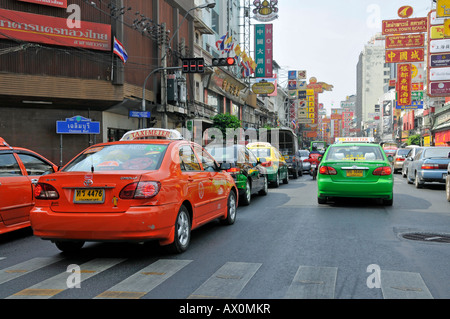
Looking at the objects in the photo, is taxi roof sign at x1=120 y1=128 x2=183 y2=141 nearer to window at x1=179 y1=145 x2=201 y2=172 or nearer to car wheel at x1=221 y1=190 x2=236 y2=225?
car wheel at x1=221 y1=190 x2=236 y2=225

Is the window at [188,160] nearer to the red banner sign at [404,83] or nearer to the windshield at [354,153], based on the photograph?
the windshield at [354,153]

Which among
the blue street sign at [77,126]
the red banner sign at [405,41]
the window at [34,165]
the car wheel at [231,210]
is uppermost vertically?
the red banner sign at [405,41]

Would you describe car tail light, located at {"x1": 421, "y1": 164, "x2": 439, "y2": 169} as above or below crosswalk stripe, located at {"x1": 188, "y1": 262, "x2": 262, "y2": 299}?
above

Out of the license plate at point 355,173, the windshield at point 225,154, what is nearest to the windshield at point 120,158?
the windshield at point 225,154

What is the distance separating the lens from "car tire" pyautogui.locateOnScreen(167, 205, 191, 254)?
589 centimetres

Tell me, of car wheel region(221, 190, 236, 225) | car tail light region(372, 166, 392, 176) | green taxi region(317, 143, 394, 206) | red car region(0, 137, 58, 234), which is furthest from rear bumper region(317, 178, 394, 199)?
red car region(0, 137, 58, 234)

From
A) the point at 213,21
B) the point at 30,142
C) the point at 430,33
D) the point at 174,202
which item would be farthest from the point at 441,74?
the point at 174,202

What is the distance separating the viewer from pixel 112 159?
6051 mm

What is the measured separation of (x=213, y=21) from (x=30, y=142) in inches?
1304

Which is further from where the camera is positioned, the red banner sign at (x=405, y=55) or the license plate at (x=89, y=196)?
the red banner sign at (x=405, y=55)

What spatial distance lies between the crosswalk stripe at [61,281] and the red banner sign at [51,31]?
1901cm

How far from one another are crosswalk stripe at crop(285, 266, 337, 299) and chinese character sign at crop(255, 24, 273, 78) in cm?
5450

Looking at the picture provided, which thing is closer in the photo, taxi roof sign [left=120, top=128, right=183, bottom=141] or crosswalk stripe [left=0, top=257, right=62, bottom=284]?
crosswalk stripe [left=0, top=257, right=62, bottom=284]

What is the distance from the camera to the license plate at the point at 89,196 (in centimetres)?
540
